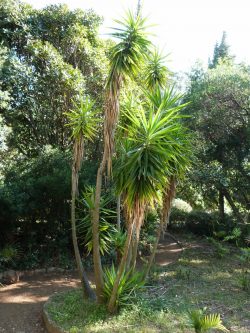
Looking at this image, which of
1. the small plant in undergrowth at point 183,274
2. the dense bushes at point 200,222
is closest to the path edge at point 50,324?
the small plant in undergrowth at point 183,274

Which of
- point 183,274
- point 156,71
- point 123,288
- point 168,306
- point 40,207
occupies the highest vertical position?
point 156,71

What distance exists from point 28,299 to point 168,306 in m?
3.20

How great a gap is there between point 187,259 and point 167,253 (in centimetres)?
133

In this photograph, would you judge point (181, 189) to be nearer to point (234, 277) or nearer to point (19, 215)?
point (234, 277)

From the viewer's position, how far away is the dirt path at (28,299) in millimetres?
6121

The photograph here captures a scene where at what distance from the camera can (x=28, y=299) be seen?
289 inches

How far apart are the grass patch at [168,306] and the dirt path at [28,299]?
424mm

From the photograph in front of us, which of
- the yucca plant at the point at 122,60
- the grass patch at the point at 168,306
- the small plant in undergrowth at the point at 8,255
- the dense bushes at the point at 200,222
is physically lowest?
the grass patch at the point at 168,306

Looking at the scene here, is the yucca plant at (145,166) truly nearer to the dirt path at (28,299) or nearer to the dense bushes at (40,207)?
the dirt path at (28,299)

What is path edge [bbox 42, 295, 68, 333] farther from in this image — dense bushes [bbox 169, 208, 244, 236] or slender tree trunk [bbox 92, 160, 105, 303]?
dense bushes [bbox 169, 208, 244, 236]

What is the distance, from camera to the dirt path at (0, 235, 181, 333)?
612cm

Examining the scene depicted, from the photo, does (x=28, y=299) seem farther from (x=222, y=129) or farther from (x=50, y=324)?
(x=222, y=129)

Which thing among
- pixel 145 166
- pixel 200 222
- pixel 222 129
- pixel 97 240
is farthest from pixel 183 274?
pixel 200 222

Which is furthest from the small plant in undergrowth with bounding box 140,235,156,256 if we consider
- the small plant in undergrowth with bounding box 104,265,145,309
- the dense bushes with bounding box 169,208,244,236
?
the small plant in undergrowth with bounding box 104,265,145,309
